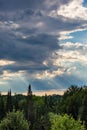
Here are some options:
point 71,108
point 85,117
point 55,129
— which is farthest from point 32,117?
point 55,129

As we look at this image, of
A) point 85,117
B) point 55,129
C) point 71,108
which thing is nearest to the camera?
point 55,129

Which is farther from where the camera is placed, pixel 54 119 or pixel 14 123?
pixel 54 119

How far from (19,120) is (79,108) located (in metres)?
90.5

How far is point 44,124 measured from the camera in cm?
15050

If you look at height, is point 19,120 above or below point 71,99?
below

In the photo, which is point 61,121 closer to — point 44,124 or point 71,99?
point 44,124

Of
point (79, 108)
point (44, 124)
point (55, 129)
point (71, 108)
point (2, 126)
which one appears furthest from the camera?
point (71, 108)

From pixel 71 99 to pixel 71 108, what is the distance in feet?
14.8

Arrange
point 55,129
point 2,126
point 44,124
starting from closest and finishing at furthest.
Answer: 1. point 2,126
2. point 55,129
3. point 44,124

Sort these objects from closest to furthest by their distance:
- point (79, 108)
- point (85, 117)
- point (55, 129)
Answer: point (55, 129)
point (85, 117)
point (79, 108)

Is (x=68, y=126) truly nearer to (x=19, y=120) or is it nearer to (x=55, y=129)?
(x=55, y=129)

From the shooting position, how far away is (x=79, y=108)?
18075 cm

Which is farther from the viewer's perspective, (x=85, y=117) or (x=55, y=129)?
(x=85, y=117)

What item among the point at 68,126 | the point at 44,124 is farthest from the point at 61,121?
the point at 44,124
